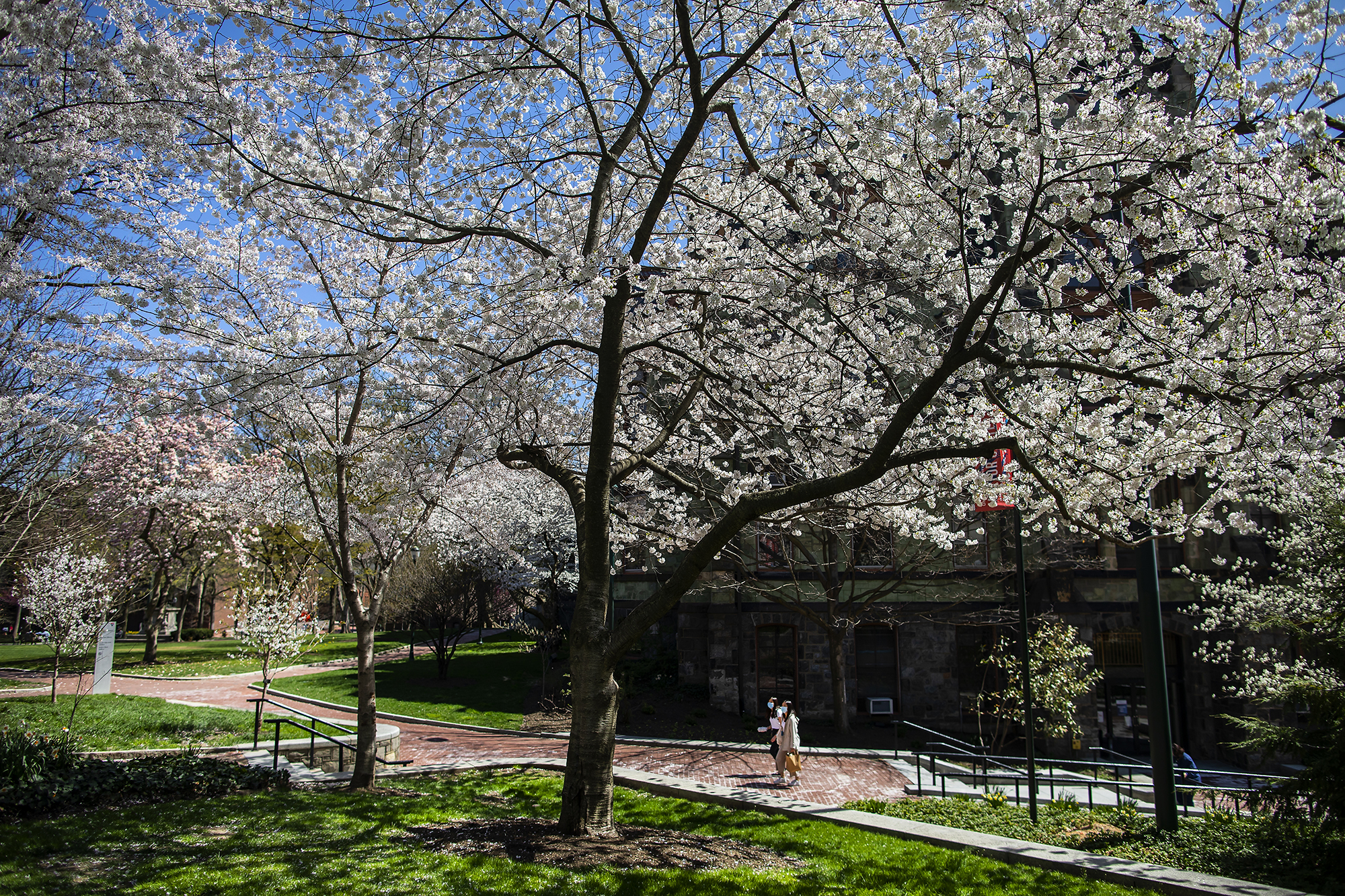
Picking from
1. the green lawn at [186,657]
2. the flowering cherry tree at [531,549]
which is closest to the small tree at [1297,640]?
the flowering cherry tree at [531,549]

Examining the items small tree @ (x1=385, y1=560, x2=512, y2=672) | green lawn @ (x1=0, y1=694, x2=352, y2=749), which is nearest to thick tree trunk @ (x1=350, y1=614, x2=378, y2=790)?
green lawn @ (x1=0, y1=694, x2=352, y2=749)

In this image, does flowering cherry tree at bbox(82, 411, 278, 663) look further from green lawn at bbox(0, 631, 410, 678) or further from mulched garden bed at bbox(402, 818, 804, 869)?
mulched garden bed at bbox(402, 818, 804, 869)

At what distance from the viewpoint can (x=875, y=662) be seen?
20.1 metres

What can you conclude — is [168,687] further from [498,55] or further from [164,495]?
[498,55]

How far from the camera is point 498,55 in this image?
6578 millimetres

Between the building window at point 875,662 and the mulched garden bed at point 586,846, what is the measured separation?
13058mm

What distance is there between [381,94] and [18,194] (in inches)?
119

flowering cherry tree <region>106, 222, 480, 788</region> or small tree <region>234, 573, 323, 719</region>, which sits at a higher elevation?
flowering cherry tree <region>106, 222, 480, 788</region>

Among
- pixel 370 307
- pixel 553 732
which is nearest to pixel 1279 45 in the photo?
pixel 370 307

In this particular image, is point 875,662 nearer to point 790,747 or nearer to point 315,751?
point 790,747

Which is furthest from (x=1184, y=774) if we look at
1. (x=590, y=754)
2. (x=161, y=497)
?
(x=161, y=497)

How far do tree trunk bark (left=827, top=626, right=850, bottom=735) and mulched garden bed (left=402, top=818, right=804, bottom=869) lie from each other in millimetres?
10498

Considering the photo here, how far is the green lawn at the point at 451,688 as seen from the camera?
19.6 m

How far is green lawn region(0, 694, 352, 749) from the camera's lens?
42.2 ft
